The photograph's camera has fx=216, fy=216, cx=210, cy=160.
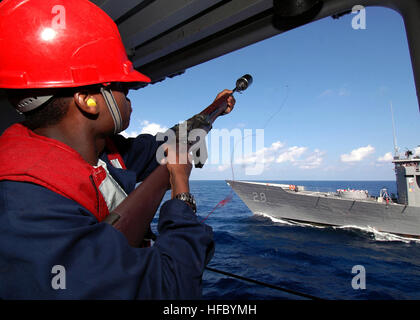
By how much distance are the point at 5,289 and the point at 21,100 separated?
840mm

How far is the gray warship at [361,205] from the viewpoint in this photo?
2130 centimetres

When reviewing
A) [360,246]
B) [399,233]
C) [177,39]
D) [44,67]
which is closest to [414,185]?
[399,233]

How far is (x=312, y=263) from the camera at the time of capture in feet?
54.2

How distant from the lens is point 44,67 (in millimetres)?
1008

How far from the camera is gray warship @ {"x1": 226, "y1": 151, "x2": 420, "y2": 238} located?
69.9 ft

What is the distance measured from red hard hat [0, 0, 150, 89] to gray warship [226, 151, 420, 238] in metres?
25.6

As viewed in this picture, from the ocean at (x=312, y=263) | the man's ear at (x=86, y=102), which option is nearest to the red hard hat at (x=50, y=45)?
the man's ear at (x=86, y=102)

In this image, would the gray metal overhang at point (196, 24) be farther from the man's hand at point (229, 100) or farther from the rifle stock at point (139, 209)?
the rifle stock at point (139, 209)

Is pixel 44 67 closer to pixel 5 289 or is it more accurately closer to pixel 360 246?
pixel 5 289

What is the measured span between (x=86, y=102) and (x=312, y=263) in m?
19.4

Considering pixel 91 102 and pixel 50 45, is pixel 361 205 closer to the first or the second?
pixel 91 102

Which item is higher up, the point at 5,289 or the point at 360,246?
the point at 5,289

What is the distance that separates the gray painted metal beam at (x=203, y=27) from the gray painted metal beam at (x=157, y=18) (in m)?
0.13

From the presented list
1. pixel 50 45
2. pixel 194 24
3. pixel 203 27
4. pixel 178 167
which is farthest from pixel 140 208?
pixel 194 24
